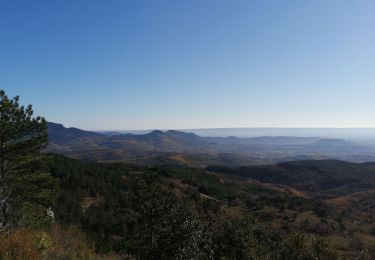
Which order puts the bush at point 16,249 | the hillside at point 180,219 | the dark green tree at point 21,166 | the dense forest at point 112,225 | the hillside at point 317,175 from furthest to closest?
the hillside at point 317,175, the dark green tree at point 21,166, the hillside at point 180,219, the dense forest at point 112,225, the bush at point 16,249

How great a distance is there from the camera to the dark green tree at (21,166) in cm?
1747

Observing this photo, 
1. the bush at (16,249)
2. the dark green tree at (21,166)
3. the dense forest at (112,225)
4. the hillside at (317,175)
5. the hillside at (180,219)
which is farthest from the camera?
the hillside at (317,175)

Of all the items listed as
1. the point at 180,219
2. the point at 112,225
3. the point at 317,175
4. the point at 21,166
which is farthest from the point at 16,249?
the point at 317,175

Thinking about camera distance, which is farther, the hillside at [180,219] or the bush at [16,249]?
the hillside at [180,219]

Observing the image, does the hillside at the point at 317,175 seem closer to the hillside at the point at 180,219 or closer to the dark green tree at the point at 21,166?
the hillside at the point at 180,219

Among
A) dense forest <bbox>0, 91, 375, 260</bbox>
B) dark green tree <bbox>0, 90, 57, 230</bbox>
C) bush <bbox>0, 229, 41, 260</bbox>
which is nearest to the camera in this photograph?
bush <bbox>0, 229, 41, 260</bbox>

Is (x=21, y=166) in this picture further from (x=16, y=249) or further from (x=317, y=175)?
(x=317, y=175)

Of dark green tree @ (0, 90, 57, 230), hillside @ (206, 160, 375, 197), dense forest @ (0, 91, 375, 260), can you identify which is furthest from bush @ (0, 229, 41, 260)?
hillside @ (206, 160, 375, 197)

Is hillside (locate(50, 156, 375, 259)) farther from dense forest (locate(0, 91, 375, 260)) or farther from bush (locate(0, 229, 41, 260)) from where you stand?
bush (locate(0, 229, 41, 260))

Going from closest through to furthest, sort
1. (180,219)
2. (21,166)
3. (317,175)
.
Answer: (180,219) < (21,166) < (317,175)

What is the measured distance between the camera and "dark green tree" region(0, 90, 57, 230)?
17.5 meters

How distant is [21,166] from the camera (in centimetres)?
1917

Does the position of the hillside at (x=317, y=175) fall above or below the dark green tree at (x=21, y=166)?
below

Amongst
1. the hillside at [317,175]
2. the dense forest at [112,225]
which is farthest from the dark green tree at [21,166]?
the hillside at [317,175]
